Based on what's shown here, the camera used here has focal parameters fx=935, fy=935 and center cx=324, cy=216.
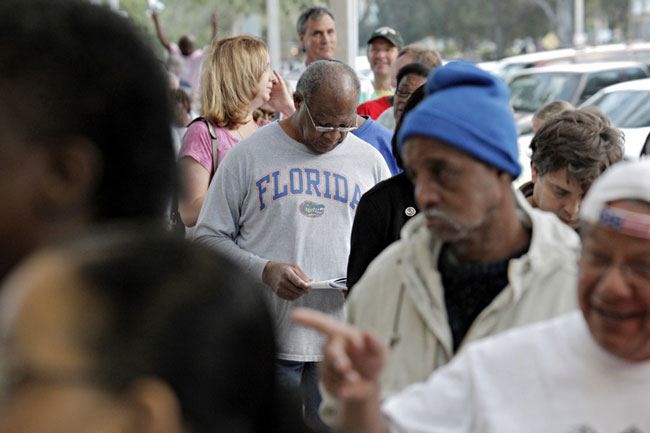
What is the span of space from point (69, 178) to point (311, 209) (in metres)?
3.10

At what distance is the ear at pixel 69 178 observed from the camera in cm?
129

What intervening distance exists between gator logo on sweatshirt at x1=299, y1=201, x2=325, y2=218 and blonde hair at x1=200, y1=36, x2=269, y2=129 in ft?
3.33

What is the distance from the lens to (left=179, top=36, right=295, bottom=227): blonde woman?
16.4ft

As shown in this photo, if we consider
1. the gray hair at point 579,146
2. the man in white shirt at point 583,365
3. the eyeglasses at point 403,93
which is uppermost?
the man in white shirt at point 583,365

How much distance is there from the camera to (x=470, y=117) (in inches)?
93.6

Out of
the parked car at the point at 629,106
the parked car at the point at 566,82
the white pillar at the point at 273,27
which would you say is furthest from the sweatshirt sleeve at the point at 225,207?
the white pillar at the point at 273,27

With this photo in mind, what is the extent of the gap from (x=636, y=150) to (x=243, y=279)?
1019 cm

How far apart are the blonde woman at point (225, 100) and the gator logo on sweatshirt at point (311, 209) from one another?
2.50 feet

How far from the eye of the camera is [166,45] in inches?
606

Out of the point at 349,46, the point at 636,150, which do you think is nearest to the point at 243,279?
the point at 349,46

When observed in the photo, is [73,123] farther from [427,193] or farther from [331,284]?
[331,284]

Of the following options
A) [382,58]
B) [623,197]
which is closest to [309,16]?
[382,58]

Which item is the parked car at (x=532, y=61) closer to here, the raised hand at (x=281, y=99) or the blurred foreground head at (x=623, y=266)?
the raised hand at (x=281, y=99)

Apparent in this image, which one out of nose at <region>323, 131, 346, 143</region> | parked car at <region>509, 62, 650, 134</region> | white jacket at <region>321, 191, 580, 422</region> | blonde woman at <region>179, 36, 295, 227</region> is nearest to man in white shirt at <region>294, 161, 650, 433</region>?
white jacket at <region>321, 191, 580, 422</region>
